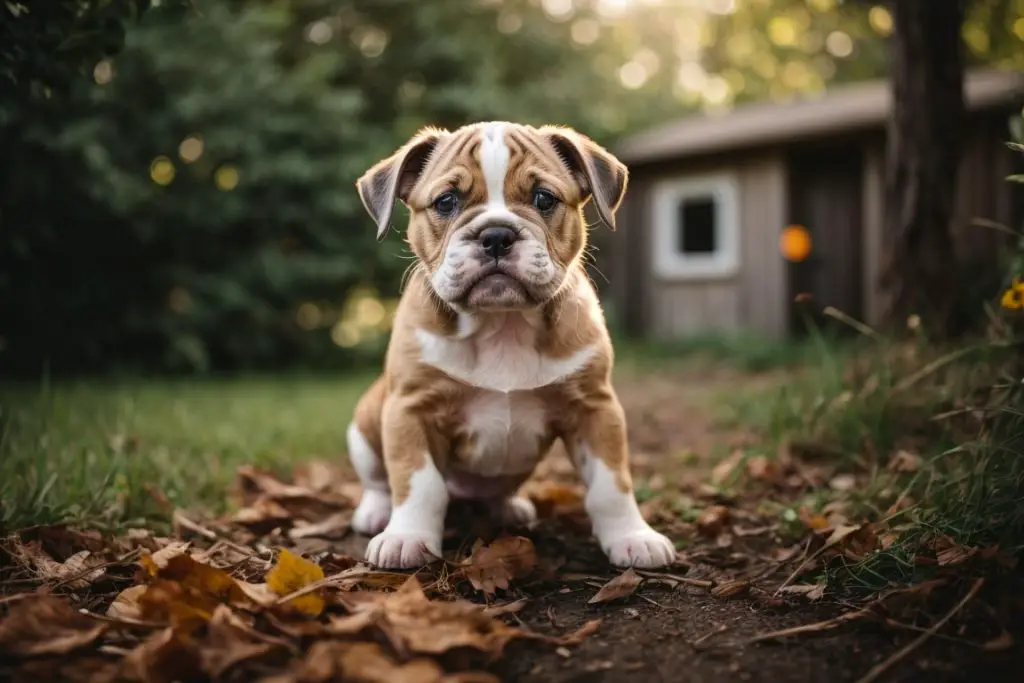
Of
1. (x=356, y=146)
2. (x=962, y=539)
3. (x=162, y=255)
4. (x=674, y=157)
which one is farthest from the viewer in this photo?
(x=674, y=157)

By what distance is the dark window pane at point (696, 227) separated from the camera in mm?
14570

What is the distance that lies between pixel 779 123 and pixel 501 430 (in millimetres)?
11466

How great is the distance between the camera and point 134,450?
4102 millimetres

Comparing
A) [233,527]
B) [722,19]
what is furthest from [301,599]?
[722,19]

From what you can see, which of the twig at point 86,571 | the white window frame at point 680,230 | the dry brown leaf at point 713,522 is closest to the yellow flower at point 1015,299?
the dry brown leaf at point 713,522

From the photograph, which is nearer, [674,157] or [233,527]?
[233,527]

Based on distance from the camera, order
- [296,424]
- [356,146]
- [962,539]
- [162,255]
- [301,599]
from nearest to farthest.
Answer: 1. [301,599]
2. [962,539]
3. [296,424]
4. [162,255]
5. [356,146]

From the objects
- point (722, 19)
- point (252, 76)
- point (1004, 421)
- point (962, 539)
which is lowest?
point (962, 539)

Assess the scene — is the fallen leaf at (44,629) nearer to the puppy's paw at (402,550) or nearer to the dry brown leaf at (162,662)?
the dry brown leaf at (162,662)

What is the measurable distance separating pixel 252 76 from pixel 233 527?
9405mm

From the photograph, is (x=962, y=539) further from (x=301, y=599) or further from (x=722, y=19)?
(x=722, y=19)

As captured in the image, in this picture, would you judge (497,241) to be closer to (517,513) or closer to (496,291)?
(496,291)

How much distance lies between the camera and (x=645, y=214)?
14.9 metres

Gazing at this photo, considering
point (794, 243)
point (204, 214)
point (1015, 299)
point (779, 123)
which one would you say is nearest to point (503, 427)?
point (1015, 299)
